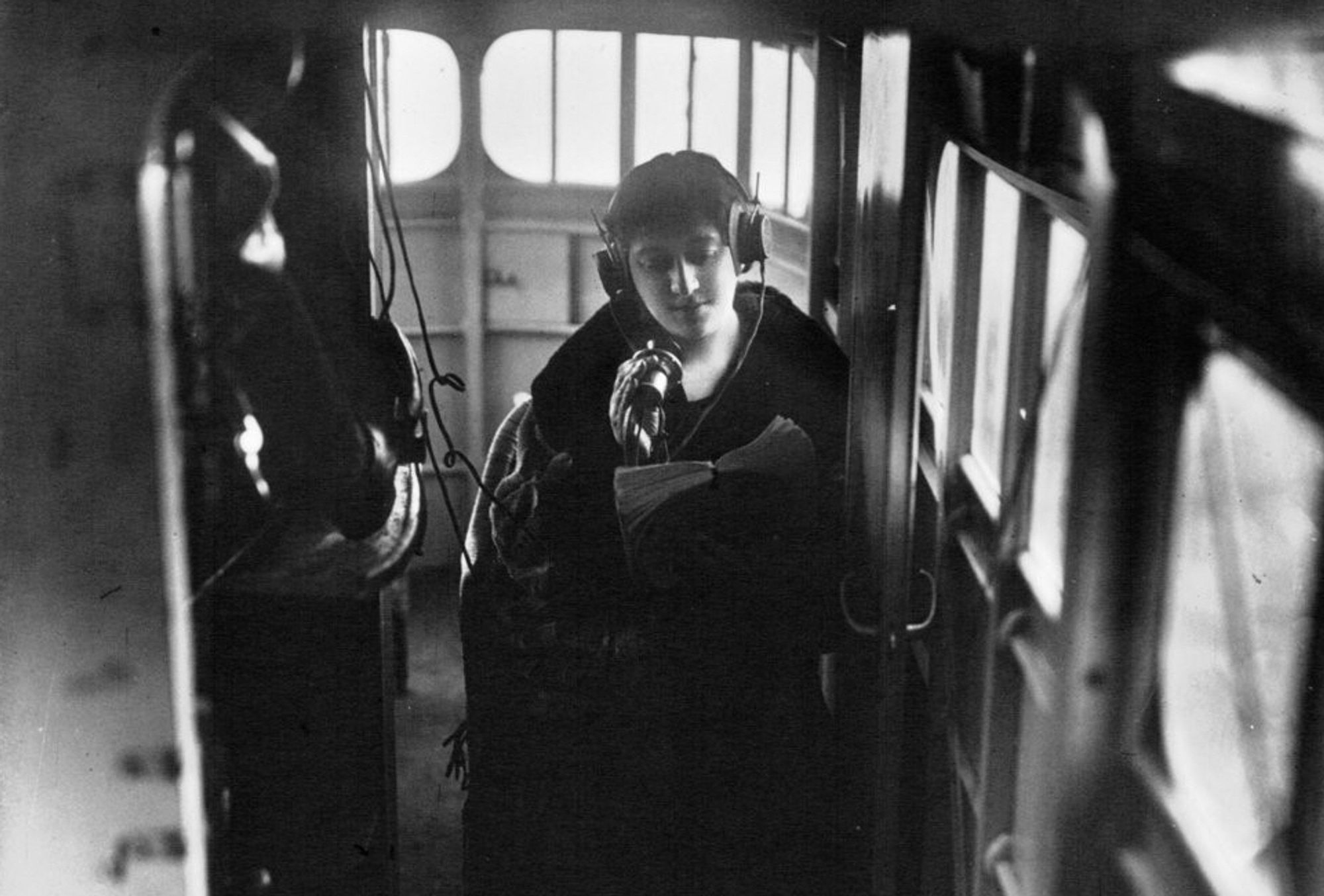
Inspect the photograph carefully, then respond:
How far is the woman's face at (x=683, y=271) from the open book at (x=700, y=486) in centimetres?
14

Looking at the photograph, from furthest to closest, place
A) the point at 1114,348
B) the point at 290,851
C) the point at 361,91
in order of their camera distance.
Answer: the point at 290,851 → the point at 361,91 → the point at 1114,348

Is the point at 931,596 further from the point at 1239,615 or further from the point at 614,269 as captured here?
the point at 614,269

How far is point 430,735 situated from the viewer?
1508 millimetres

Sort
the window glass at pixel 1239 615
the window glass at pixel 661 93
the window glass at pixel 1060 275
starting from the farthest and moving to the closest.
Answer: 1. the window glass at pixel 661 93
2. the window glass at pixel 1060 275
3. the window glass at pixel 1239 615

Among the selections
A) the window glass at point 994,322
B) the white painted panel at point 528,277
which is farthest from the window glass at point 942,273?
the white painted panel at point 528,277

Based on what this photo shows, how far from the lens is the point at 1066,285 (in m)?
1.32

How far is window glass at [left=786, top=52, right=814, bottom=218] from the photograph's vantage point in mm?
1398

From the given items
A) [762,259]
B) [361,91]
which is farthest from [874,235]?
[361,91]

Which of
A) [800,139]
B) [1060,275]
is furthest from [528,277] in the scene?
[1060,275]

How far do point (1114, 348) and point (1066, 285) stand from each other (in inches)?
3.1

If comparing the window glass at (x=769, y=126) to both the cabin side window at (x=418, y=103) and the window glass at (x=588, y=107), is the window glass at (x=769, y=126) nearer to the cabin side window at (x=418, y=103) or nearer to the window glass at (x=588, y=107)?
the window glass at (x=588, y=107)

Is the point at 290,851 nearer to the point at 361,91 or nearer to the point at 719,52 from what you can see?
the point at 361,91

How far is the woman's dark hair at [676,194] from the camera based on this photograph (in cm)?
142

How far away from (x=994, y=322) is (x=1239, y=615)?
16.7 inches
